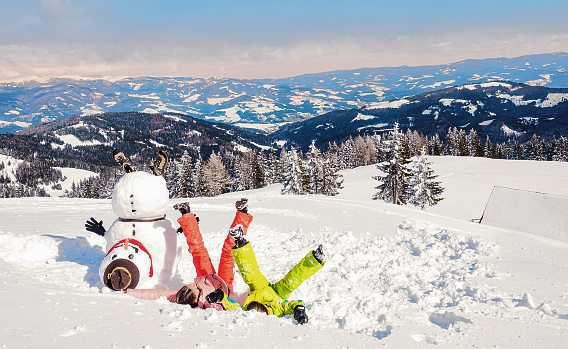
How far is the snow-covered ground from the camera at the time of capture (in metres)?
4.84

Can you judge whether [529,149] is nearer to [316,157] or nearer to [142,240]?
[316,157]

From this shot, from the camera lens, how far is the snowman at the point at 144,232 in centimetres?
724

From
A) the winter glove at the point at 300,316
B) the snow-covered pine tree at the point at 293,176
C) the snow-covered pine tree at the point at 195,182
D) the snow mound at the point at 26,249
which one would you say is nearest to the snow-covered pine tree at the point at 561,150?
the snow-covered pine tree at the point at 293,176

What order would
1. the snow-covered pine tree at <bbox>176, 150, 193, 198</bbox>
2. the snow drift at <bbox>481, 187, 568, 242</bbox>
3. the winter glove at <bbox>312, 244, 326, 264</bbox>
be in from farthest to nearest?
the snow-covered pine tree at <bbox>176, 150, 193, 198</bbox>, the snow drift at <bbox>481, 187, 568, 242</bbox>, the winter glove at <bbox>312, 244, 326, 264</bbox>

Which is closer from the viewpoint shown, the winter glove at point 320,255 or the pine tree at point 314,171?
the winter glove at point 320,255

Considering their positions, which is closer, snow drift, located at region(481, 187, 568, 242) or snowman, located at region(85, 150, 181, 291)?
snowman, located at region(85, 150, 181, 291)

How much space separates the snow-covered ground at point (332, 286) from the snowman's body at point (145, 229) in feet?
2.69

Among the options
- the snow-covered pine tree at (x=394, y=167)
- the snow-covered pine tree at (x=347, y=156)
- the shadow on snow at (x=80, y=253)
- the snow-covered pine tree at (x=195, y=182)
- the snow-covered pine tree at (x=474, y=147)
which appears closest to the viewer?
the shadow on snow at (x=80, y=253)

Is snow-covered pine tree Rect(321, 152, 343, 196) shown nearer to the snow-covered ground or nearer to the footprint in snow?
the snow-covered ground

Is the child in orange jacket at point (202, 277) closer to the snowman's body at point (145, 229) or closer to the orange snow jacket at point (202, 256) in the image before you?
the orange snow jacket at point (202, 256)

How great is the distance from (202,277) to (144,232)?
1.29 meters

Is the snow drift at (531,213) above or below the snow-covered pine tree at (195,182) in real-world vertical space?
above

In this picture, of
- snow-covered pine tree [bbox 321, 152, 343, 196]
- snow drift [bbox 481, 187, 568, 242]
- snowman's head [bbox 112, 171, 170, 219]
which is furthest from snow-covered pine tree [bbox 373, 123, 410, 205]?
snowman's head [bbox 112, 171, 170, 219]

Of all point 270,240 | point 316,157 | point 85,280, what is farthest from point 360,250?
point 316,157
